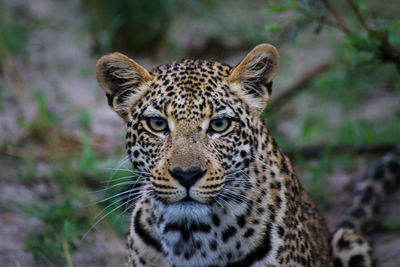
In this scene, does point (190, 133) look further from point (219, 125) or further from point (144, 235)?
point (144, 235)

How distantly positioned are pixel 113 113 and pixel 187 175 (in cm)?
575

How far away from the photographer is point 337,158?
26.3 feet

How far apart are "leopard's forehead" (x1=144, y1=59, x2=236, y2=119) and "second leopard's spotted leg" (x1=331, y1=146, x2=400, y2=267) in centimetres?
217

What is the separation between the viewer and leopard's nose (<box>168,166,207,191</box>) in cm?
385

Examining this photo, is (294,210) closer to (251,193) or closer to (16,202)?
(251,193)

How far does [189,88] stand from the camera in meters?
4.21

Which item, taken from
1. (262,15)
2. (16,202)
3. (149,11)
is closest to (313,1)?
(16,202)

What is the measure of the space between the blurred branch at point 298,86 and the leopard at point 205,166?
4.55 metres

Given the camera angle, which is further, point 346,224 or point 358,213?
point 358,213

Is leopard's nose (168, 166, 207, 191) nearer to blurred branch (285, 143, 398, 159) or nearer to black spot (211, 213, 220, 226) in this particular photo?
black spot (211, 213, 220, 226)

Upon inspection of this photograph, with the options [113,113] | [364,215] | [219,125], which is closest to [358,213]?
[364,215]

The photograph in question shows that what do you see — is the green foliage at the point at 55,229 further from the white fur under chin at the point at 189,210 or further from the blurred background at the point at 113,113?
the white fur under chin at the point at 189,210

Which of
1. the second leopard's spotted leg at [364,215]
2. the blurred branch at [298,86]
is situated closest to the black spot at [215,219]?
the second leopard's spotted leg at [364,215]

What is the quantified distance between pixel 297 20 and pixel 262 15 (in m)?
7.83
